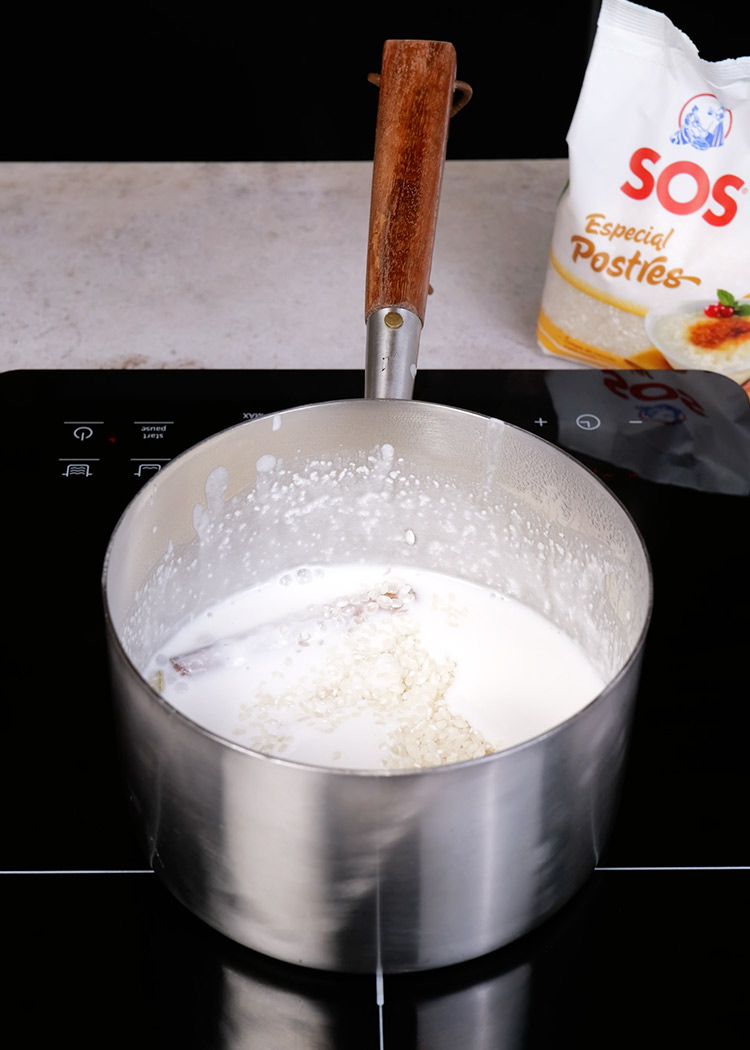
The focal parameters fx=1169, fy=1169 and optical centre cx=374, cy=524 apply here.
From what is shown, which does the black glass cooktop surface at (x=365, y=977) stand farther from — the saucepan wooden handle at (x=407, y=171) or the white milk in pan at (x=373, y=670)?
the saucepan wooden handle at (x=407, y=171)

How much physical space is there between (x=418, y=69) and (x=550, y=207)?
454 mm

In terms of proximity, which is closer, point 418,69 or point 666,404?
point 418,69

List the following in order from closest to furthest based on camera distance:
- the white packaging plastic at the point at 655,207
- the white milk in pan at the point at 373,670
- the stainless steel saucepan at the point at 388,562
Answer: the stainless steel saucepan at the point at 388,562
the white milk in pan at the point at 373,670
the white packaging plastic at the point at 655,207

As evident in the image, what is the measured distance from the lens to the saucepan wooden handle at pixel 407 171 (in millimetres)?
673

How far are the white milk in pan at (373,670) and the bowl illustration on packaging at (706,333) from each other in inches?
10.3

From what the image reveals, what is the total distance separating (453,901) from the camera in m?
0.47

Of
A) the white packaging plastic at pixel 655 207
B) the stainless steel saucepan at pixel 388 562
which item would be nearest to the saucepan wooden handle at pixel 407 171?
the stainless steel saucepan at pixel 388 562

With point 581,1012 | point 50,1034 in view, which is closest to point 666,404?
point 581,1012

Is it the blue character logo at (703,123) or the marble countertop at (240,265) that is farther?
the marble countertop at (240,265)

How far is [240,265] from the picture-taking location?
1049mm

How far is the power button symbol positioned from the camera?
86 centimetres

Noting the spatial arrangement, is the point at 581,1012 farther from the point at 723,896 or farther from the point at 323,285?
the point at 323,285

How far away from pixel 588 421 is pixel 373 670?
1.00 ft


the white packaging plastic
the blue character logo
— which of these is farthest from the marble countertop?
the blue character logo
